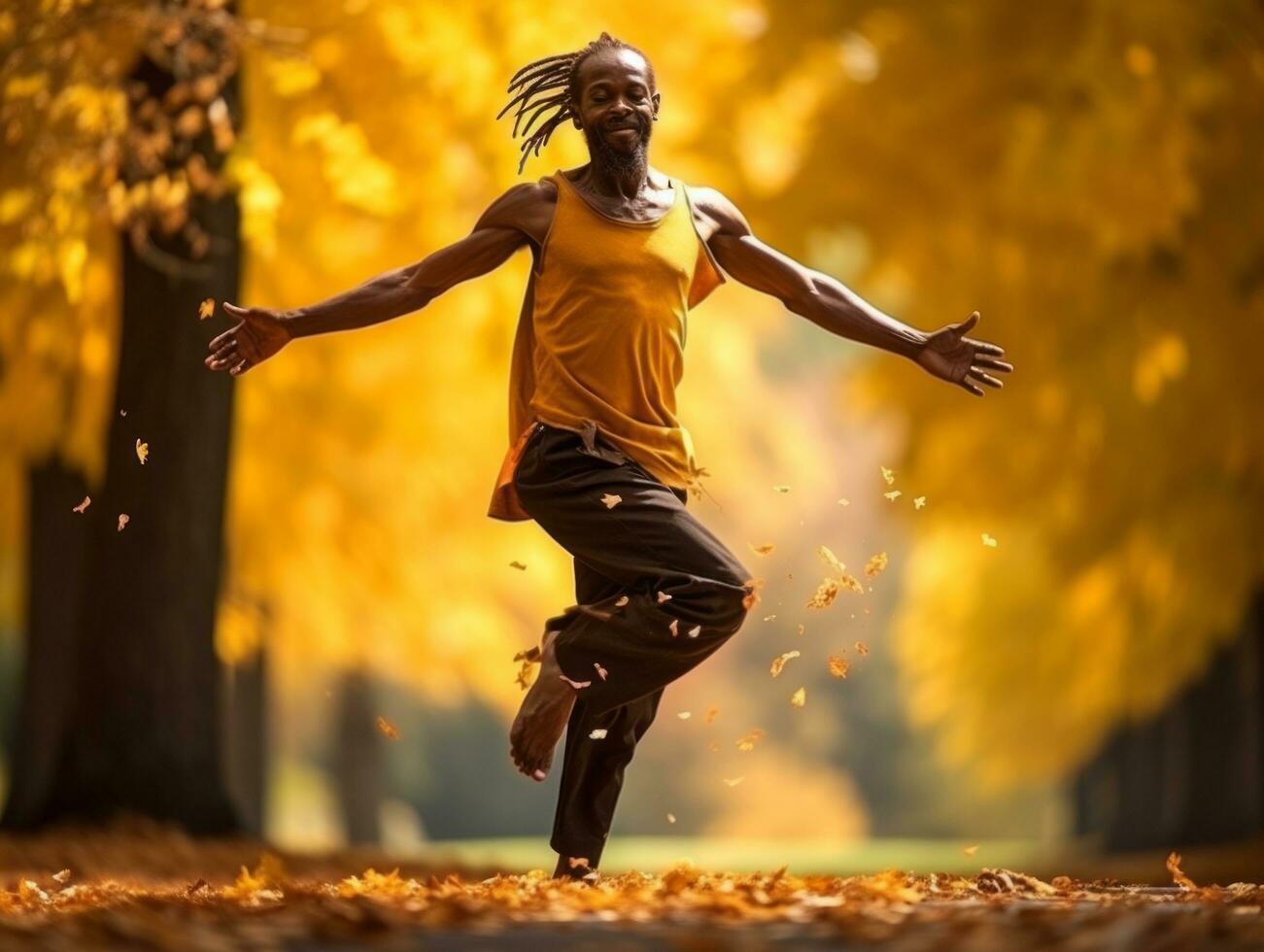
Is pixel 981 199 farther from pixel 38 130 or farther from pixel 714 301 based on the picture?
pixel 38 130

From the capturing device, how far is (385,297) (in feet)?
20.6

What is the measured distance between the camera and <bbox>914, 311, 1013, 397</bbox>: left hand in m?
6.32

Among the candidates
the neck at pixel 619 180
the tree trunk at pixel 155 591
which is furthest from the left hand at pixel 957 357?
the tree trunk at pixel 155 591

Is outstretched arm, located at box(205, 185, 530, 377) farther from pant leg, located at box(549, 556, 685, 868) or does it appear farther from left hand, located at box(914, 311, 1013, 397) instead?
left hand, located at box(914, 311, 1013, 397)

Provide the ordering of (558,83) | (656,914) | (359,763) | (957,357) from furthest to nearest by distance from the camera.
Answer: (359,763) → (558,83) → (957,357) → (656,914)

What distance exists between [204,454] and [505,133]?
3.27 m

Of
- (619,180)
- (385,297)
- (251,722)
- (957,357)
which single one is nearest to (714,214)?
(619,180)

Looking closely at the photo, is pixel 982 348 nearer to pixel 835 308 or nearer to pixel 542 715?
pixel 835 308

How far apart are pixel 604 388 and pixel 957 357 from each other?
3.70ft

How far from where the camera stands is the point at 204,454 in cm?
1102

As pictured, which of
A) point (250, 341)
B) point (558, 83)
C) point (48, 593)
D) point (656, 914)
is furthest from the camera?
point (48, 593)

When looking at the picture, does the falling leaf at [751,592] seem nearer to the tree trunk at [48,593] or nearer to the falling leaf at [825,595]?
the falling leaf at [825,595]

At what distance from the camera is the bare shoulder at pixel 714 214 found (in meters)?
6.43

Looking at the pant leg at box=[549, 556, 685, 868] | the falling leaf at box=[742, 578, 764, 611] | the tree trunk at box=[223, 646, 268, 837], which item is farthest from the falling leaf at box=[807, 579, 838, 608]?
the tree trunk at box=[223, 646, 268, 837]
